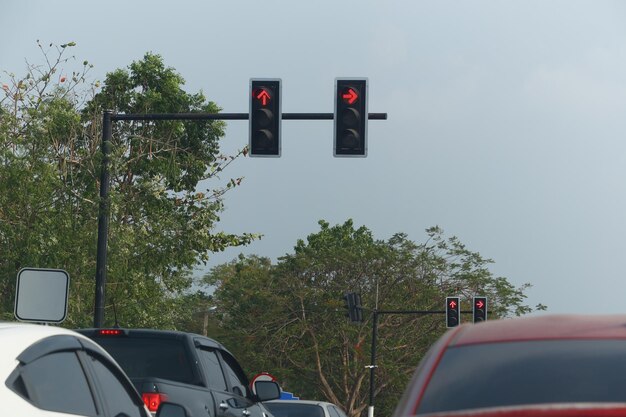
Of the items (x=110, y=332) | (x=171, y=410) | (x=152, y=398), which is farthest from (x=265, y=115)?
(x=171, y=410)

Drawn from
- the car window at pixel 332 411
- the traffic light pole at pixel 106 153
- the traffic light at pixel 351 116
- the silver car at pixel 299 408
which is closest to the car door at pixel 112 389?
the traffic light at pixel 351 116

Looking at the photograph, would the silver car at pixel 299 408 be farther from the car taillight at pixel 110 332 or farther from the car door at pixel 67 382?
the car door at pixel 67 382

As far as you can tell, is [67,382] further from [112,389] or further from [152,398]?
[152,398]

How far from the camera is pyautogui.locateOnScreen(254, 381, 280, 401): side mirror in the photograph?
488 inches

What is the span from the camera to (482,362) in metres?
4.93

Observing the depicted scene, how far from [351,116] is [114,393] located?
12625 millimetres

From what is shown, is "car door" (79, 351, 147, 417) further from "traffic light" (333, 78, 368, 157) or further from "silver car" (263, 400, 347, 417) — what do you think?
"silver car" (263, 400, 347, 417)

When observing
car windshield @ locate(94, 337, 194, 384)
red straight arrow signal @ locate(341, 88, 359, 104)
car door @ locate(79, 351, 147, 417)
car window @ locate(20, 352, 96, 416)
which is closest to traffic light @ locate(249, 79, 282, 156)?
red straight arrow signal @ locate(341, 88, 359, 104)

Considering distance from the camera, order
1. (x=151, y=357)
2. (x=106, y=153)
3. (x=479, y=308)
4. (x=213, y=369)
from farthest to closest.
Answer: (x=479, y=308) < (x=106, y=153) < (x=213, y=369) < (x=151, y=357)

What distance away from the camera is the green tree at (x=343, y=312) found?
191 feet

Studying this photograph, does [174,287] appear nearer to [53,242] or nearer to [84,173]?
[84,173]

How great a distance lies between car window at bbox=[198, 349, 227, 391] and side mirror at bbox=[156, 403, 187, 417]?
169 inches

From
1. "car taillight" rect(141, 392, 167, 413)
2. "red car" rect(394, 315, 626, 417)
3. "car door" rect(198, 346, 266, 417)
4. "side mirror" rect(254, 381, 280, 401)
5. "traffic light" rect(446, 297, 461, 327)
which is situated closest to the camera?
"red car" rect(394, 315, 626, 417)

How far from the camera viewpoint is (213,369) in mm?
11906
